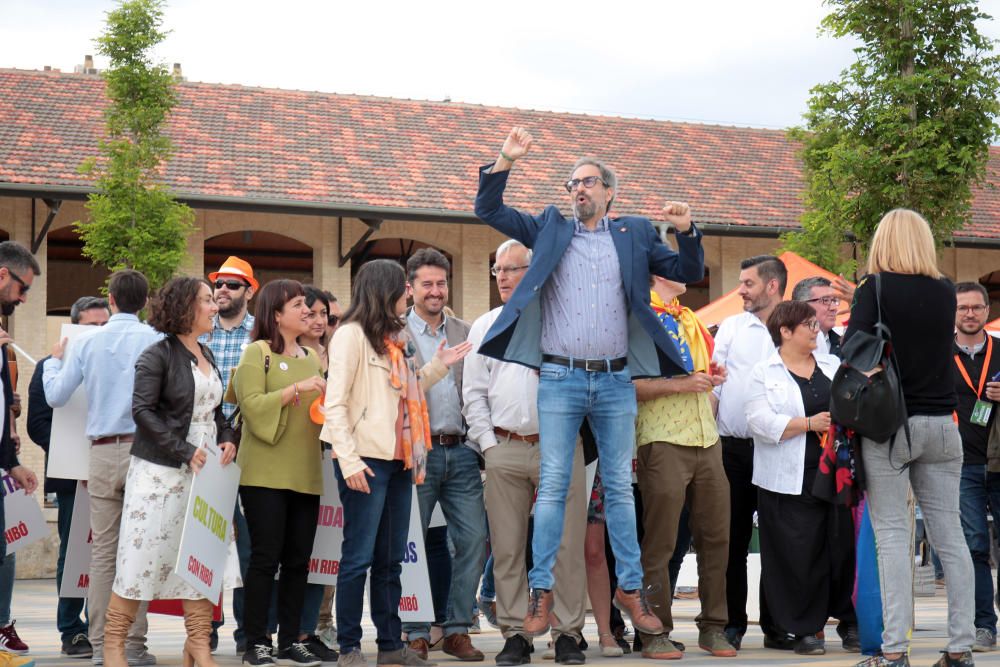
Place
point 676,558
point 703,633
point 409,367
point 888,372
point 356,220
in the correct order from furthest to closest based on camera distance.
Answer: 1. point 356,220
2. point 676,558
3. point 703,633
4. point 409,367
5. point 888,372

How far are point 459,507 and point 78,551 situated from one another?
7.07 ft

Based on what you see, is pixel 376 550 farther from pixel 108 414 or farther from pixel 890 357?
pixel 890 357

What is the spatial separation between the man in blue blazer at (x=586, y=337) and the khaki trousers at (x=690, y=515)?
388 mm

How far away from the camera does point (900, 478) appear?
593 centimetres

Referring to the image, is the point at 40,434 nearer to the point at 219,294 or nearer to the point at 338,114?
the point at 219,294

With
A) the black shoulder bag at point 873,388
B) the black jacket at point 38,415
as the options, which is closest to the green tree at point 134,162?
the black jacket at point 38,415

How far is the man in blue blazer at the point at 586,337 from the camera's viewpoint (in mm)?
6410

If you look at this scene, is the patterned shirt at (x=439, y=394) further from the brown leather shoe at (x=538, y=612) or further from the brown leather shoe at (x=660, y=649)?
the brown leather shoe at (x=660, y=649)

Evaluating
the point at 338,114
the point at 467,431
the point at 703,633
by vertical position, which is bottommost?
the point at 703,633

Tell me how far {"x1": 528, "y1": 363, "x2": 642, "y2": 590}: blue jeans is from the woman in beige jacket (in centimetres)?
62

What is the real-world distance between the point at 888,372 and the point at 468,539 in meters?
2.43

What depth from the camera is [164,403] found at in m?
6.18

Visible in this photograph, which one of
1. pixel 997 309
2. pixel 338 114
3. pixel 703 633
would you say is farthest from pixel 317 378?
pixel 997 309

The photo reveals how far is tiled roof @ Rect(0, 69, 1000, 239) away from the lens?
72.0ft
